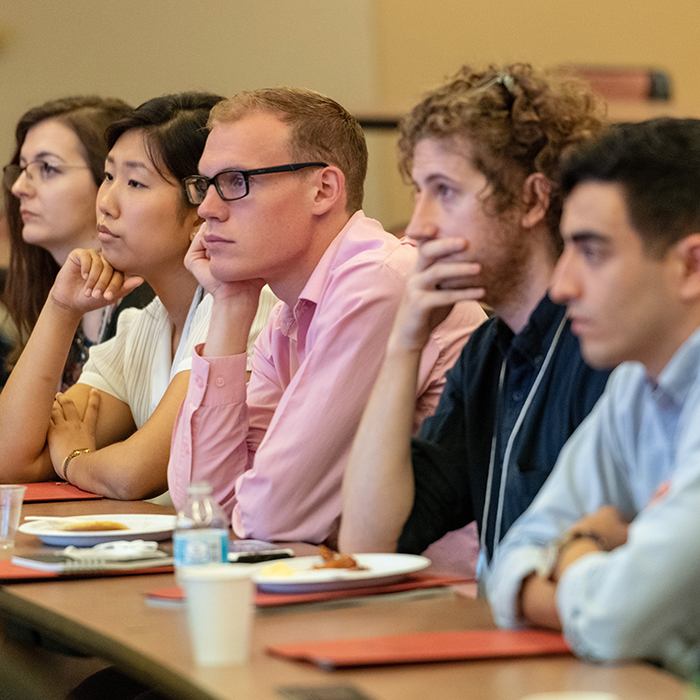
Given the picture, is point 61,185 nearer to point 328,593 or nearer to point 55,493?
point 55,493

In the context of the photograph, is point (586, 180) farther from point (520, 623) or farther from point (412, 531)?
point (412, 531)

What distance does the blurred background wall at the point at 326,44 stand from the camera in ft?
13.8

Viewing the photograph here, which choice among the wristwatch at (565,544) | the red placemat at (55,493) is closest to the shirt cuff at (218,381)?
the red placemat at (55,493)

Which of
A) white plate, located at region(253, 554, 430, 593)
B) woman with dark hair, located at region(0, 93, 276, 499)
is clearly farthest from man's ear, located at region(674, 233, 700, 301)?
woman with dark hair, located at region(0, 93, 276, 499)

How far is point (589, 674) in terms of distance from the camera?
917 millimetres

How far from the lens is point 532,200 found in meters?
1.53

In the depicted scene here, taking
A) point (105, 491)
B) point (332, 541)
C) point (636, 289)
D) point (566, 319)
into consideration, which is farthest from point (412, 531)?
point (105, 491)

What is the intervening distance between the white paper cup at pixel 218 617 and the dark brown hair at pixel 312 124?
1216 millimetres

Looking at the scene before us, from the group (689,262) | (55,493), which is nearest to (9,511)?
(55,493)

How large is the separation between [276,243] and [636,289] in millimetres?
1038

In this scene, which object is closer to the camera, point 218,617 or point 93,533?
point 218,617

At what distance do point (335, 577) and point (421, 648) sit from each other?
0.25 meters

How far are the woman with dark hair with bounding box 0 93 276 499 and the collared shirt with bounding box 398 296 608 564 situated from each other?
0.87 meters

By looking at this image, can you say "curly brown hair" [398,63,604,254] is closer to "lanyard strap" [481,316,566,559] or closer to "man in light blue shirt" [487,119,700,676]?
"lanyard strap" [481,316,566,559]
